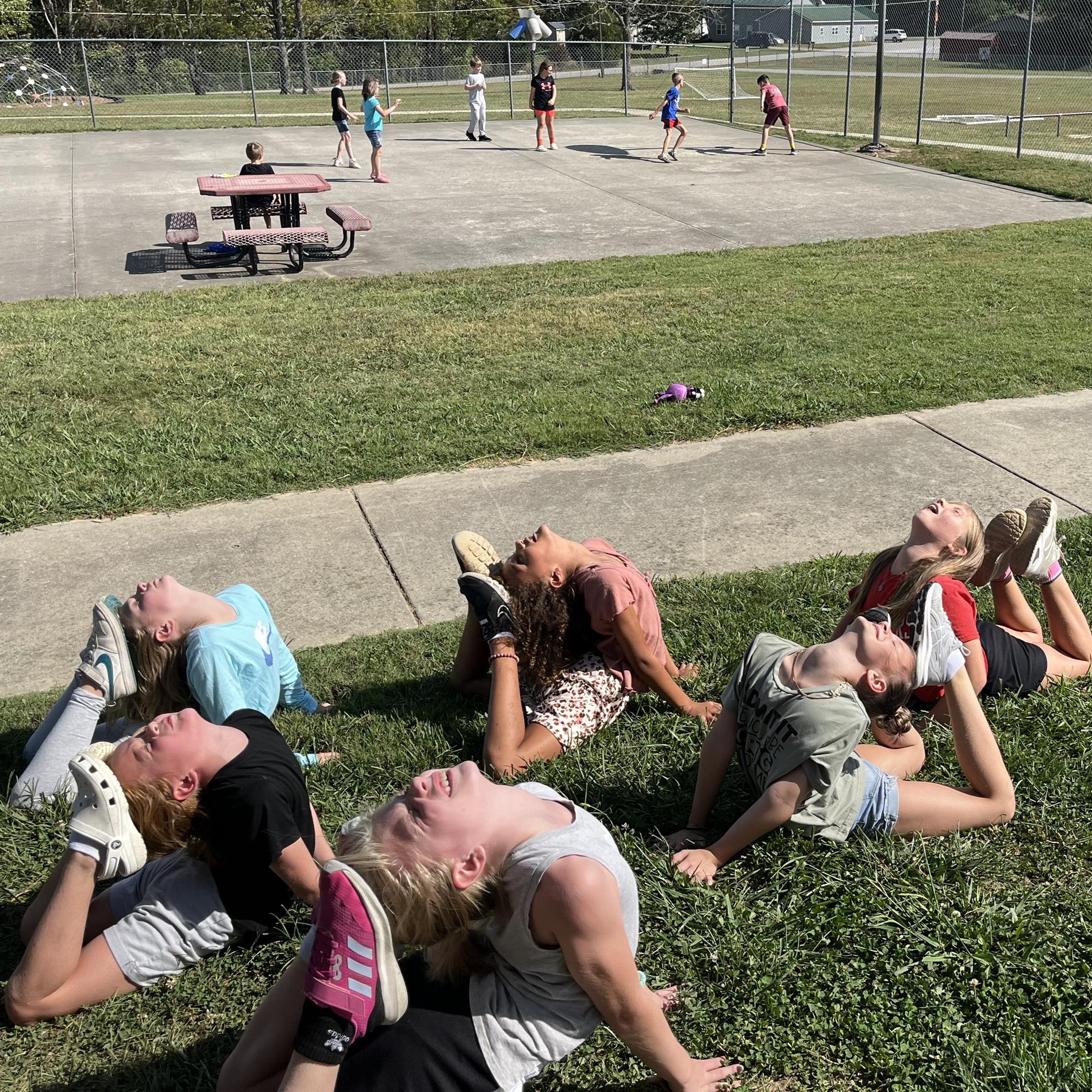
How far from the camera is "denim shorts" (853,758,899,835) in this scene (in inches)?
126

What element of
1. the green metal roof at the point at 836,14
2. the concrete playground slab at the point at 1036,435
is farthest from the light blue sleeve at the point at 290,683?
the green metal roof at the point at 836,14

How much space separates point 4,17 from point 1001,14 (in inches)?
1346

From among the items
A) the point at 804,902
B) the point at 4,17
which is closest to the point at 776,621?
the point at 804,902

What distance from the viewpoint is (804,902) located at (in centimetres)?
305

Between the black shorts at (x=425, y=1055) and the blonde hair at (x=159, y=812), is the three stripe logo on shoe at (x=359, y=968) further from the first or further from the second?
the blonde hair at (x=159, y=812)

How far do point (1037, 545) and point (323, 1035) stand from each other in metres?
3.04

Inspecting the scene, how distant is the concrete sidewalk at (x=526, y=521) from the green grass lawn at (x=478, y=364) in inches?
9.9

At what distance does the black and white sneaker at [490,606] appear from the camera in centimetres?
373

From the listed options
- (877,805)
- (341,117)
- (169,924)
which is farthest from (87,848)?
(341,117)

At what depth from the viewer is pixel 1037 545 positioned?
398 centimetres

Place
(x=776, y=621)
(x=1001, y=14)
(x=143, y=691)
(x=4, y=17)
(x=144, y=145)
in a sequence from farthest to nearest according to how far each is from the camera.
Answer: (x=4, y=17)
(x=1001, y=14)
(x=144, y=145)
(x=776, y=621)
(x=143, y=691)

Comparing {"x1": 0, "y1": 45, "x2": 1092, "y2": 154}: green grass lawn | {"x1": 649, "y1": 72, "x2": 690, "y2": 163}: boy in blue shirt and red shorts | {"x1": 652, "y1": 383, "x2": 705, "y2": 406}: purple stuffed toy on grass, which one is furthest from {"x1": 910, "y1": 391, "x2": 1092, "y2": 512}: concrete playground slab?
{"x1": 0, "y1": 45, "x2": 1092, "y2": 154}: green grass lawn

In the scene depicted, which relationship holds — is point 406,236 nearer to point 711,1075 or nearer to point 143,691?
point 143,691

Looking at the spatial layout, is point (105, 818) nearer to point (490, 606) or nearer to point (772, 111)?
point (490, 606)
